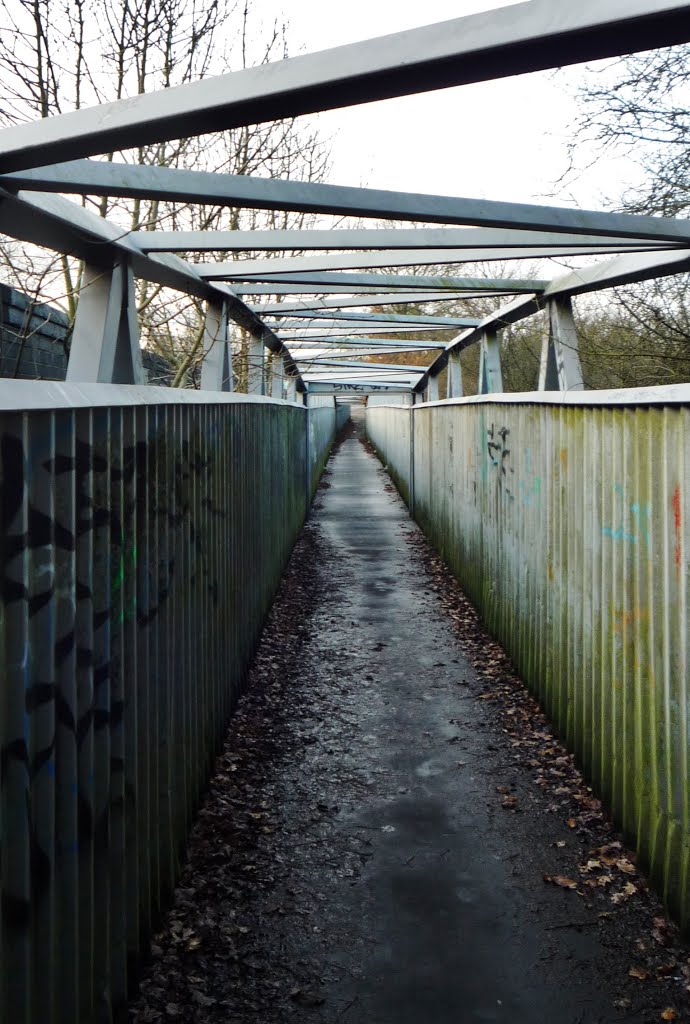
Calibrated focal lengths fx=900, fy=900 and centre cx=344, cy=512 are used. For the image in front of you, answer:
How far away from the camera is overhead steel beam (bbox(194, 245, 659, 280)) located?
8.34 meters

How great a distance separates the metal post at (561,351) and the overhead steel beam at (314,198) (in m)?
2.82

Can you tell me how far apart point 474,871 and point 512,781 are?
111cm

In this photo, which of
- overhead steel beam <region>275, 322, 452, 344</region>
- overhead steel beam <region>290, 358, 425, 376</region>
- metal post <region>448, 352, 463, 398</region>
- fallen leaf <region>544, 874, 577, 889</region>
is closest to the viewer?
fallen leaf <region>544, 874, 577, 889</region>

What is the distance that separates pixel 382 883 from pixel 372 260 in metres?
6.29

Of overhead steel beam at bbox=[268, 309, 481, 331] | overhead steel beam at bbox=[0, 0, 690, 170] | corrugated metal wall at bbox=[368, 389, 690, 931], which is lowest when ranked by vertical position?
corrugated metal wall at bbox=[368, 389, 690, 931]

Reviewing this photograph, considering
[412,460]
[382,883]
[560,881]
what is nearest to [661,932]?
[560,881]

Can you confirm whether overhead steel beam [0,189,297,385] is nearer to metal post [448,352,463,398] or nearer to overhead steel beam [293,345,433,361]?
metal post [448,352,463,398]

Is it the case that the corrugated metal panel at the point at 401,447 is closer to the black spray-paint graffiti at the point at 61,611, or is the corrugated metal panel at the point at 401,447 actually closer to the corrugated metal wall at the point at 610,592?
the corrugated metal wall at the point at 610,592

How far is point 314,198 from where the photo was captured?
5.94 metres

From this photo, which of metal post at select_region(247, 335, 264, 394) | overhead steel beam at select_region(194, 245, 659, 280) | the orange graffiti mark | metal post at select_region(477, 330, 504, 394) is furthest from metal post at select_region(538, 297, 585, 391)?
the orange graffiti mark

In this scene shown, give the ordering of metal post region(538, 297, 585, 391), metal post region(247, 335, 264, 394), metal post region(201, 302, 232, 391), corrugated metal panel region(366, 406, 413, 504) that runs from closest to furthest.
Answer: metal post region(538, 297, 585, 391), metal post region(201, 302, 232, 391), metal post region(247, 335, 264, 394), corrugated metal panel region(366, 406, 413, 504)

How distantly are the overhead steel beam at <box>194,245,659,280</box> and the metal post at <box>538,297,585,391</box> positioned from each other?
Result: 172 cm

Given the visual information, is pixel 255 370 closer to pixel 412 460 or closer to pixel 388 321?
pixel 388 321

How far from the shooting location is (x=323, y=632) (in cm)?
894
